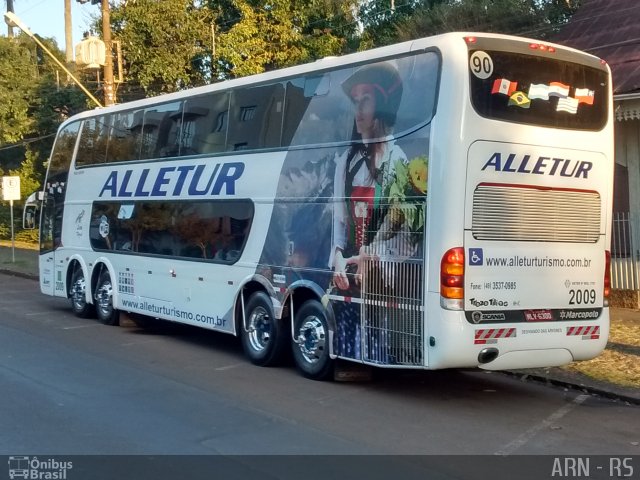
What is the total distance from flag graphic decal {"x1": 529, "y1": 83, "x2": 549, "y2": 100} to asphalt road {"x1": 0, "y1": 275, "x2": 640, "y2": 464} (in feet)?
10.7

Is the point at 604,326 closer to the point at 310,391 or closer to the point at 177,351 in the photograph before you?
the point at 310,391

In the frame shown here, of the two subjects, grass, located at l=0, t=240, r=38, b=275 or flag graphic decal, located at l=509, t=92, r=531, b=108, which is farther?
grass, located at l=0, t=240, r=38, b=275

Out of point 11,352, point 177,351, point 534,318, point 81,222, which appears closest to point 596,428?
point 534,318

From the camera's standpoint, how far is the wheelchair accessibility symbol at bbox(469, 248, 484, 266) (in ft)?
25.7

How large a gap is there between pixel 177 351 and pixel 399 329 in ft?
15.4

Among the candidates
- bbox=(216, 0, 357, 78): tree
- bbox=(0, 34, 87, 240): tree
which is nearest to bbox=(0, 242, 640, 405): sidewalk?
bbox=(216, 0, 357, 78): tree

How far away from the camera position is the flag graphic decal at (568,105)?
8.48 metres

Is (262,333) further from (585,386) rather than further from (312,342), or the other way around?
(585,386)

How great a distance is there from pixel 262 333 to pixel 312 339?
1.17 m

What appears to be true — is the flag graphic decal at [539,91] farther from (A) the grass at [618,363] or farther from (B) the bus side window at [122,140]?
(B) the bus side window at [122,140]

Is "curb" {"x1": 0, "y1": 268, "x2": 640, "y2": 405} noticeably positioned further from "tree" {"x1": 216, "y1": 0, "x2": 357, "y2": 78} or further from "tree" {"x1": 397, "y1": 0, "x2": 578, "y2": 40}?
"tree" {"x1": 216, "y1": 0, "x2": 357, "y2": 78}

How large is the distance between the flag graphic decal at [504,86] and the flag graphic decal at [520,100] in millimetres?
54

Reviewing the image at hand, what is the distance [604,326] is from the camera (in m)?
8.86

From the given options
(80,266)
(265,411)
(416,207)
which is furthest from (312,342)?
(80,266)
